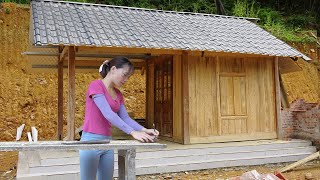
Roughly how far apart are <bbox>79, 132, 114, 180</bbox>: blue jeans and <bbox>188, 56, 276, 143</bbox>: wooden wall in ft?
20.2

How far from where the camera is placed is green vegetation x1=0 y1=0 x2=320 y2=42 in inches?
814

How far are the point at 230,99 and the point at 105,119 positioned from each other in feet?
23.5

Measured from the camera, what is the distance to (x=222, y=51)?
913cm

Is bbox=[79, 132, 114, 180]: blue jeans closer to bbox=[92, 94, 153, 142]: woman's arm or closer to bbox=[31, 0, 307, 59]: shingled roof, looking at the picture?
bbox=[92, 94, 153, 142]: woman's arm

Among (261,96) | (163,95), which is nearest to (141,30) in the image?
(163,95)

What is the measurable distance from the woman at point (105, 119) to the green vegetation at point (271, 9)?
655 inches

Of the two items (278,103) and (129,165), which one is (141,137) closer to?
(129,165)

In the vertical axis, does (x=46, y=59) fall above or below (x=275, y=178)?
above

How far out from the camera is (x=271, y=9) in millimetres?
24406

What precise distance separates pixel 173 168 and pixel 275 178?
2.83m

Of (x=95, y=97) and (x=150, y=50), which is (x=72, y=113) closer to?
(x=150, y=50)

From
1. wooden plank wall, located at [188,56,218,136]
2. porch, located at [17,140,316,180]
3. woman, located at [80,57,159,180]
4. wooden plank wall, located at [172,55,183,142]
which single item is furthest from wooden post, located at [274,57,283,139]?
woman, located at [80,57,159,180]

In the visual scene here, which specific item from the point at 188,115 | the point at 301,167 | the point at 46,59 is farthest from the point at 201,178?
the point at 46,59

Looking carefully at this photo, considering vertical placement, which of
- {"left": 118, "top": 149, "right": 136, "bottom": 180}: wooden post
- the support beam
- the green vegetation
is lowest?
{"left": 118, "top": 149, "right": 136, "bottom": 180}: wooden post
